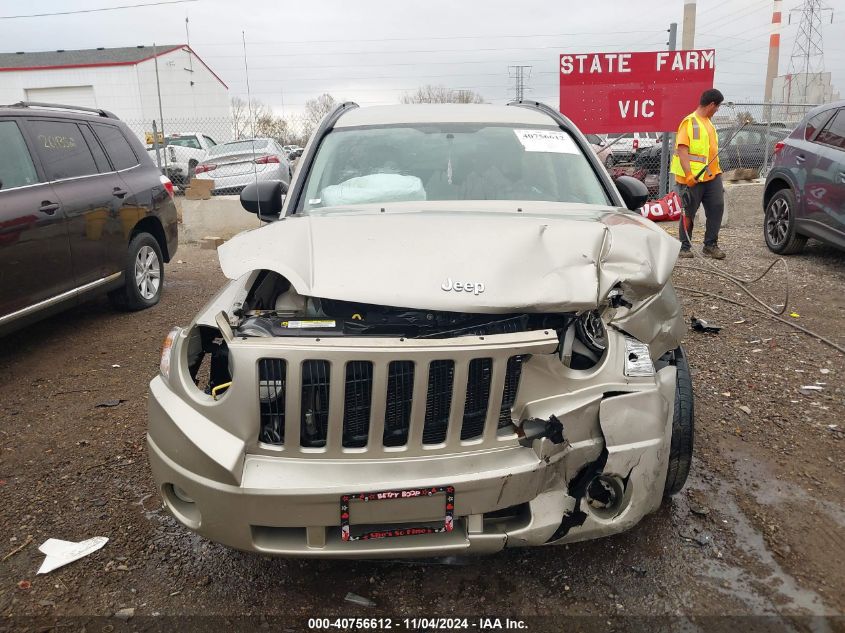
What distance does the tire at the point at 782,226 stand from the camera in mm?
7616

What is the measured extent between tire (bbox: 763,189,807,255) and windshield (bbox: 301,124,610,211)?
523 centimetres

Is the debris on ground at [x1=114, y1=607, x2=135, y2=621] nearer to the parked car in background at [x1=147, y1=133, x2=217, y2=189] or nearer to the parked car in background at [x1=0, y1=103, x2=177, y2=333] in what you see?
the parked car in background at [x1=0, y1=103, x2=177, y2=333]

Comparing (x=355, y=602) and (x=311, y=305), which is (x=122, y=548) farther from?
(x=311, y=305)

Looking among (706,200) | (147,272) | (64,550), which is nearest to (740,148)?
(706,200)

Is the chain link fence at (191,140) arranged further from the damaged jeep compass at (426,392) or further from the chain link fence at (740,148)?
the chain link fence at (740,148)

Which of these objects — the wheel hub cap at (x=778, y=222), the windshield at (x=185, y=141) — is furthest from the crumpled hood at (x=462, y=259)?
the windshield at (x=185, y=141)

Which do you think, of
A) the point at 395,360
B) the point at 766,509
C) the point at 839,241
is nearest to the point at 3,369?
the point at 395,360

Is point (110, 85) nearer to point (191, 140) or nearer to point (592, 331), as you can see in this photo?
point (191, 140)

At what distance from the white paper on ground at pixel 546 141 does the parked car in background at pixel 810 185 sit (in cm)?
454

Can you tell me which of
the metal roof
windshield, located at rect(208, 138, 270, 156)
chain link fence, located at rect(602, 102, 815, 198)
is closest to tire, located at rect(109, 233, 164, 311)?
windshield, located at rect(208, 138, 270, 156)

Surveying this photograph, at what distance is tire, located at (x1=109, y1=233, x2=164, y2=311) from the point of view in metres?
5.84

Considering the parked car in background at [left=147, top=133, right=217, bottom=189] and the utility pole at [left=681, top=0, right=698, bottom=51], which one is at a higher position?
the utility pole at [left=681, top=0, right=698, bottom=51]

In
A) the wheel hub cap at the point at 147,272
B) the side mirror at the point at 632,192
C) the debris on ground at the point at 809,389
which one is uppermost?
the side mirror at the point at 632,192

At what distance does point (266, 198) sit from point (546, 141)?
64.0 inches
